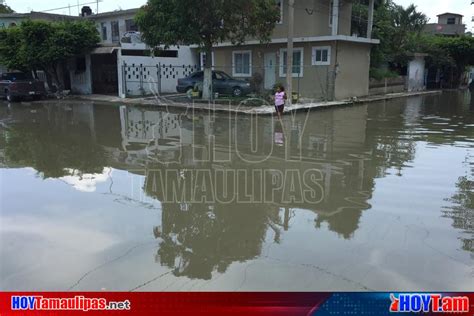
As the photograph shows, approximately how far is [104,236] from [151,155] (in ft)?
15.9

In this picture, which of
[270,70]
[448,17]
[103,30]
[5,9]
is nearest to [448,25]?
[448,17]

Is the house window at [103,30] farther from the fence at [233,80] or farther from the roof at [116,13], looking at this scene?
the fence at [233,80]

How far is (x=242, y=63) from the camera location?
2508 centimetres

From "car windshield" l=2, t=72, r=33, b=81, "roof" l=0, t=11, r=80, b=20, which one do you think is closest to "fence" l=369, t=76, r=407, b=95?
"car windshield" l=2, t=72, r=33, b=81

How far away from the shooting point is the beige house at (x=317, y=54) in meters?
21.9

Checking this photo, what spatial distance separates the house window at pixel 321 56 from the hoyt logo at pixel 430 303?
19.7 metres

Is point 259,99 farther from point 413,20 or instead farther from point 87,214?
point 413,20

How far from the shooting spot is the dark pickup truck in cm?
2436

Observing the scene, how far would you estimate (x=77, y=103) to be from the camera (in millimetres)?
23719

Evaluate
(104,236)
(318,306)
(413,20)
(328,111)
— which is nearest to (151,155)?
(104,236)

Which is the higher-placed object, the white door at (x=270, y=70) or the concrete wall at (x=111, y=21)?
the concrete wall at (x=111, y=21)

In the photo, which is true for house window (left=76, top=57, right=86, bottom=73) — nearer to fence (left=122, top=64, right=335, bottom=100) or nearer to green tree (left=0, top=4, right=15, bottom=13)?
fence (left=122, top=64, right=335, bottom=100)

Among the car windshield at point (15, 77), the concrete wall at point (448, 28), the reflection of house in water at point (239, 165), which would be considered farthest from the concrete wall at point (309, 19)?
the concrete wall at point (448, 28)

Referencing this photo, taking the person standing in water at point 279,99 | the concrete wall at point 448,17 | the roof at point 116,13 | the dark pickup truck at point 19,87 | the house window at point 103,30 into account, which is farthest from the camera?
the concrete wall at point 448,17
